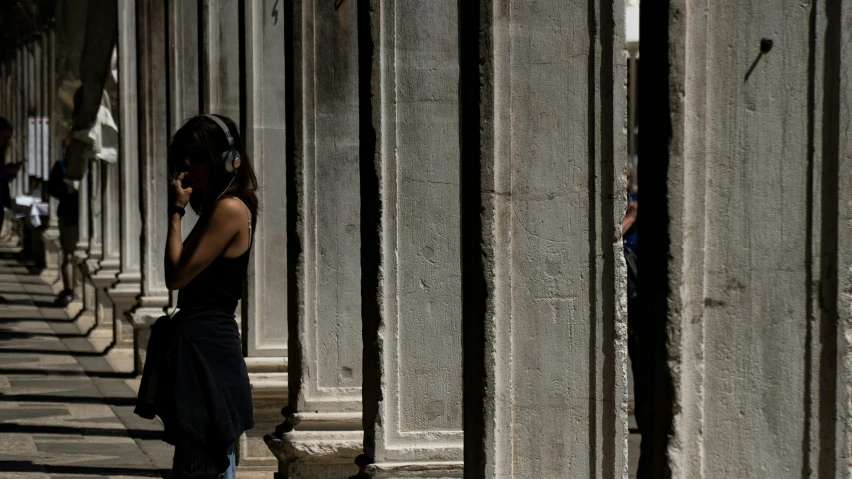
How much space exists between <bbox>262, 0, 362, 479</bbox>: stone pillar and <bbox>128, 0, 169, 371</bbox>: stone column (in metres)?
5.38

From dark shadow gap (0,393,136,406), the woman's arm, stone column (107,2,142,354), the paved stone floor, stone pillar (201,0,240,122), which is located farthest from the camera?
stone column (107,2,142,354)

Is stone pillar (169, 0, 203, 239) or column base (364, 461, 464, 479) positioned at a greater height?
stone pillar (169, 0, 203, 239)

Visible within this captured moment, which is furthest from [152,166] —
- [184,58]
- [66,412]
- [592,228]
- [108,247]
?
[592,228]

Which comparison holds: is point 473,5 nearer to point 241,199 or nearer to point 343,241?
point 241,199

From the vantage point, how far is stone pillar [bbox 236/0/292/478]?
7941mm

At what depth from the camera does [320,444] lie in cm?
631

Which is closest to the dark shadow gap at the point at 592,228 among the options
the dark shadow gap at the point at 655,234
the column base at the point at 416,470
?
the dark shadow gap at the point at 655,234

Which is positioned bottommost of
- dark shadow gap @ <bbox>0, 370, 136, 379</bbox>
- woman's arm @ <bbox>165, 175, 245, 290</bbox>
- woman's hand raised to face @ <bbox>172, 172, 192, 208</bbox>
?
dark shadow gap @ <bbox>0, 370, 136, 379</bbox>

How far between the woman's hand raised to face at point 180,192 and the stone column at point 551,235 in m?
1.48

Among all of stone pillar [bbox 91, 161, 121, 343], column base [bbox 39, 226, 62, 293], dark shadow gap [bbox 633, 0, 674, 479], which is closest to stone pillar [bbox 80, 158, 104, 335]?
stone pillar [bbox 91, 161, 121, 343]

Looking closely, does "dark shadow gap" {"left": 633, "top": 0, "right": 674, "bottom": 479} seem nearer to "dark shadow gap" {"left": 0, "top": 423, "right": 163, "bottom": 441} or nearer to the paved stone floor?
the paved stone floor

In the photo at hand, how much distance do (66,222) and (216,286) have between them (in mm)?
13330

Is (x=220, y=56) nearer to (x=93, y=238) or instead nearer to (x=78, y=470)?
(x=78, y=470)

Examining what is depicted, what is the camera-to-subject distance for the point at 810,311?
3031 millimetres
